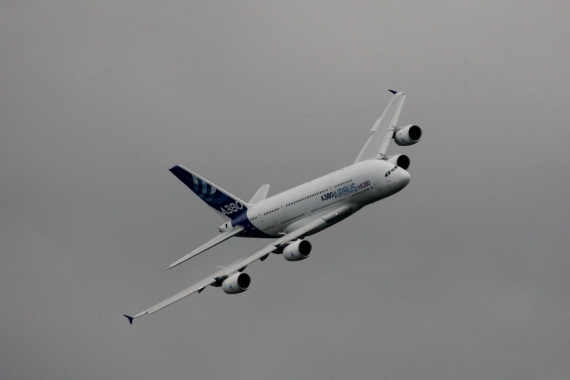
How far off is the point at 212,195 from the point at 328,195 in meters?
20.7

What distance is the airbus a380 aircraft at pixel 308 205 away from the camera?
129 metres

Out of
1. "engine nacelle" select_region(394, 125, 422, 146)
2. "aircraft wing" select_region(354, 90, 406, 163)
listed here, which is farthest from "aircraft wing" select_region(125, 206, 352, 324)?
"engine nacelle" select_region(394, 125, 422, 146)

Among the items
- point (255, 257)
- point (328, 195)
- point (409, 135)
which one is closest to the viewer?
point (255, 257)

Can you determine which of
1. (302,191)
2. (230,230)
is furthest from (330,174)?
(230,230)

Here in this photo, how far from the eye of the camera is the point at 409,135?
5502 inches

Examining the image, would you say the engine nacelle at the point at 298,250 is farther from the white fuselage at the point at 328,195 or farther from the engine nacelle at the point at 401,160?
the engine nacelle at the point at 401,160

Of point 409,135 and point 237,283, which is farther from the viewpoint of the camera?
point 409,135

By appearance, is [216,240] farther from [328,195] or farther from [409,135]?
[409,135]

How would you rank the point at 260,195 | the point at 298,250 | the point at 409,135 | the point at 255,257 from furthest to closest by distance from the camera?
the point at 260,195 < the point at 409,135 < the point at 255,257 < the point at 298,250

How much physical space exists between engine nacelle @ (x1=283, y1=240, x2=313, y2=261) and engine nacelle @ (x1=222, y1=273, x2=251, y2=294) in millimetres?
4584

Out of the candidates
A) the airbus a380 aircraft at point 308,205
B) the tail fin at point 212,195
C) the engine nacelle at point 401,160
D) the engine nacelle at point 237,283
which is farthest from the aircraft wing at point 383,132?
the engine nacelle at point 237,283

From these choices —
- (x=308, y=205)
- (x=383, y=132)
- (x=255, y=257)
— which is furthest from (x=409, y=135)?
(x=255, y=257)

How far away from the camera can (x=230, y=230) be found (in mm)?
143250

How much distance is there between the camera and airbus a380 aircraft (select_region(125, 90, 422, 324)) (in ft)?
422
